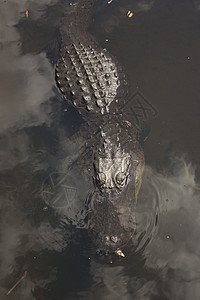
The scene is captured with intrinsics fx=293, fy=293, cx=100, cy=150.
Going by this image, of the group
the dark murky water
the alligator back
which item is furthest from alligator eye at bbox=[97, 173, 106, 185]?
the alligator back

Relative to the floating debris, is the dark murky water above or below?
below

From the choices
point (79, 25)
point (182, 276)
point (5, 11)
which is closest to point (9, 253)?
point (182, 276)

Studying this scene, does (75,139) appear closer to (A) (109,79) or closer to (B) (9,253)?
(A) (109,79)

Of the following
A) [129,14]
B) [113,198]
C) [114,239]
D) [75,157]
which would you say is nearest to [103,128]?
[75,157]

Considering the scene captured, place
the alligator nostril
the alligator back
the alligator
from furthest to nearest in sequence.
Result: 1. the alligator back
2. the alligator
3. the alligator nostril

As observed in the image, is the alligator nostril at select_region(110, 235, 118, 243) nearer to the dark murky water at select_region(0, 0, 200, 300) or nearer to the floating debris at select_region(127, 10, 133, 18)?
the dark murky water at select_region(0, 0, 200, 300)

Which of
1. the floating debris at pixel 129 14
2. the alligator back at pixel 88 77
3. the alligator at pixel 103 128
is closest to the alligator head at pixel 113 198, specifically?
the alligator at pixel 103 128
